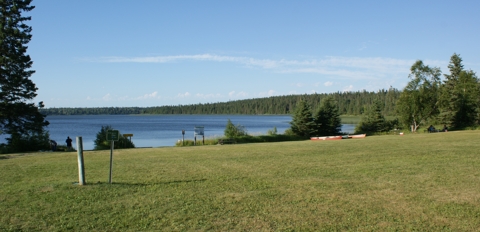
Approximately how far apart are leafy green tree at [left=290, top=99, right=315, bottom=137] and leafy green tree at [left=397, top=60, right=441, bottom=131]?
1388cm

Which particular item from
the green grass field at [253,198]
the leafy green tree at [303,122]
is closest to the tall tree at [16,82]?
the green grass field at [253,198]

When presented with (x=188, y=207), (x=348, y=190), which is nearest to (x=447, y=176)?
(x=348, y=190)

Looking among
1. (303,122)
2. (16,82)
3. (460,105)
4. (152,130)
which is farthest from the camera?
(152,130)

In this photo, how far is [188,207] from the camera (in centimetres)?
699

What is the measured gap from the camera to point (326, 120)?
50656 mm

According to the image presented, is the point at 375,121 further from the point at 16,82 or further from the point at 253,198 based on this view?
the point at 253,198

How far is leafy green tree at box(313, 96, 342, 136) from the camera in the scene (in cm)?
4992

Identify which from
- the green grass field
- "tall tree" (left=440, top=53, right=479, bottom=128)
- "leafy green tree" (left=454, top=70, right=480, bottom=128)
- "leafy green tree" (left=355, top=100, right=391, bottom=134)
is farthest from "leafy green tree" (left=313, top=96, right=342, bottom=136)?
the green grass field

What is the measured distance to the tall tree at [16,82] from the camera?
28359 millimetres

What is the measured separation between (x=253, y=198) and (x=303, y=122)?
41.2 metres

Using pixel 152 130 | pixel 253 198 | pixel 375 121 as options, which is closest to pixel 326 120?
pixel 375 121

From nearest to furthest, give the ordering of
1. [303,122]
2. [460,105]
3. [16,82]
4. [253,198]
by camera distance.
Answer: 1. [253,198]
2. [16,82]
3. [303,122]
4. [460,105]

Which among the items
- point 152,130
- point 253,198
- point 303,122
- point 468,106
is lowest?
point 152,130

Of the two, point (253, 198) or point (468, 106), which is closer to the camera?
point (253, 198)
